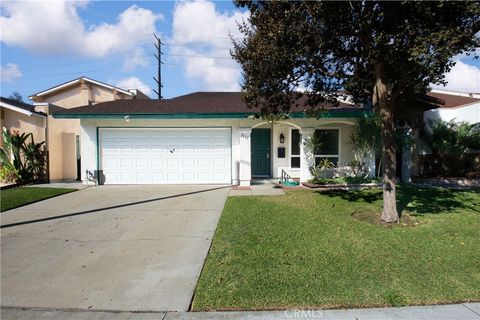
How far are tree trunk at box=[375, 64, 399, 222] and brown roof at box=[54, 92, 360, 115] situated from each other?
17.0 feet

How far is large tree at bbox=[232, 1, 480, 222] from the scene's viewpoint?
5.19 meters

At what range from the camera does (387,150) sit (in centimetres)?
712

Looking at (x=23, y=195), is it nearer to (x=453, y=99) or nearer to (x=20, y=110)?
(x=20, y=110)

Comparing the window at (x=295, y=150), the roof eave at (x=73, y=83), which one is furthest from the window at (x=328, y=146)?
the roof eave at (x=73, y=83)

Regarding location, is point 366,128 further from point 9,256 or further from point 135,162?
point 9,256

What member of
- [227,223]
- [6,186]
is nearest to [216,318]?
[227,223]

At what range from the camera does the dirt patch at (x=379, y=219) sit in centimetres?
670

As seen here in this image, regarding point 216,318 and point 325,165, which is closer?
point 216,318

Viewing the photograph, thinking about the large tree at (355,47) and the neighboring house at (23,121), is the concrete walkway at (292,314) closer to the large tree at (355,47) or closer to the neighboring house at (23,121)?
the large tree at (355,47)

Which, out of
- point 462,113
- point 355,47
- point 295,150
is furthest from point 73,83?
point 462,113

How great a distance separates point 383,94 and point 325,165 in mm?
5756

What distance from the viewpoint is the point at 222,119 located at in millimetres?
12648

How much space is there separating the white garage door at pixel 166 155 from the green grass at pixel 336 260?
4.83 meters

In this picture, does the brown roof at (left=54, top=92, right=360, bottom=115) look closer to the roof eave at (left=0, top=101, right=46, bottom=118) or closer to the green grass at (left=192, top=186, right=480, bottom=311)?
the roof eave at (left=0, top=101, right=46, bottom=118)
